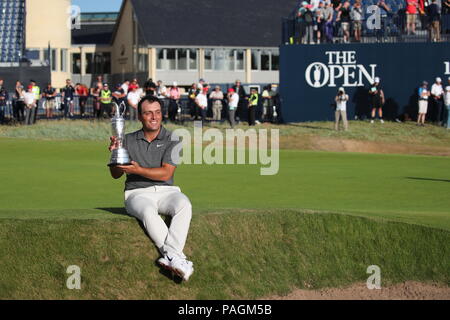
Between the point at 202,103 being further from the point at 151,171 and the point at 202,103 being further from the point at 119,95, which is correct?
the point at 151,171

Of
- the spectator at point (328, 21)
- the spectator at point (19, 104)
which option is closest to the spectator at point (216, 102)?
the spectator at point (328, 21)

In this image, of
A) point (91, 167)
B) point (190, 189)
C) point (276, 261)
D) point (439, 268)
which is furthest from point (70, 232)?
point (91, 167)

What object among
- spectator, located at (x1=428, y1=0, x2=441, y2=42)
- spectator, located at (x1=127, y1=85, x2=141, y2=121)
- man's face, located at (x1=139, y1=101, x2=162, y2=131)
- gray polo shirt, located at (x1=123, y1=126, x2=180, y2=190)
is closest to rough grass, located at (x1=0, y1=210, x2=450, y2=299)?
gray polo shirt, located at (x1=123, y1=126, x2=180, y2=190)

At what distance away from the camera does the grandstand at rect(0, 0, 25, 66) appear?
1886 inches

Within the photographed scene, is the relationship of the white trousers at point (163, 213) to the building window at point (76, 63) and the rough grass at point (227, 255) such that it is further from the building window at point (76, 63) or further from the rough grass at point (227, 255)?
the building window at point (76, 63)

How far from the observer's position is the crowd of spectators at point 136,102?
35.9m

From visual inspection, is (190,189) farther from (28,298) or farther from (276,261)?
(28,298)

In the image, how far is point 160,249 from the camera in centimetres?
944

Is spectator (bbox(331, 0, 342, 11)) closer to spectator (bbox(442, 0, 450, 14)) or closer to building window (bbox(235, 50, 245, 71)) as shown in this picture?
spectator (bbox(442, 0, 450, 14))

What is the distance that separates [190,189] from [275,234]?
7126 millimetres

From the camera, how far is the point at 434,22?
3684 cm

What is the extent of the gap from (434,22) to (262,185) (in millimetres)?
20474

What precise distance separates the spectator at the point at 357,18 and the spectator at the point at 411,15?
187cm

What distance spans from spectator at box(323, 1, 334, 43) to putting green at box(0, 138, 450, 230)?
35.2 feet
